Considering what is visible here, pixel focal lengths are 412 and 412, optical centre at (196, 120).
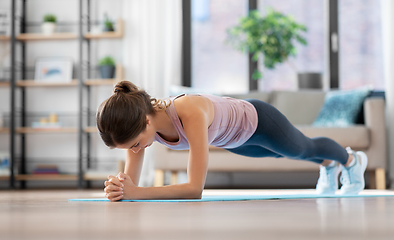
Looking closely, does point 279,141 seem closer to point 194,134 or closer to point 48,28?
point 194,134

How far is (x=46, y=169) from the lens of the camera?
154 inches

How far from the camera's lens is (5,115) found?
413 centimetres

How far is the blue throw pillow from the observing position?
3.18m

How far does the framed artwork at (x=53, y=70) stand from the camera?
13.6ft

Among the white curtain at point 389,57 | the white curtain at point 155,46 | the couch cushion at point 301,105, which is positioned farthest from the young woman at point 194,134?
the white curtain at point 155,46

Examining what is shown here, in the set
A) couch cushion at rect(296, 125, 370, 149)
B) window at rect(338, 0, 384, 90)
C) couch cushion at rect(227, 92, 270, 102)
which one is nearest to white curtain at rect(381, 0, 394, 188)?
window at rect(338, 0, 384, 90)

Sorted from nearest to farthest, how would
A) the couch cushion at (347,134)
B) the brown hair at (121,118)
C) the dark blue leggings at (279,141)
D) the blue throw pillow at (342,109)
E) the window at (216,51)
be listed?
1. the brown hair at (121,118)
2. the dark blue leggings at (279,141)
3. the couch cushion at (347,134)
4. the blue throw pillow at (342,109)
5. the window at (216,51)

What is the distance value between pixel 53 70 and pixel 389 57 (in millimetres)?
3210

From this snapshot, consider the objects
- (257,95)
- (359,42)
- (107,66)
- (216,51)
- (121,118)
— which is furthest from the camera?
(216,51)

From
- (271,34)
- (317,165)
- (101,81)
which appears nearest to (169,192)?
(317,165)

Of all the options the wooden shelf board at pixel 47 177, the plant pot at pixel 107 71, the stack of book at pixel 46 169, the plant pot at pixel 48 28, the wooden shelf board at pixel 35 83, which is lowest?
the wooden shelf board at pixel 47 177

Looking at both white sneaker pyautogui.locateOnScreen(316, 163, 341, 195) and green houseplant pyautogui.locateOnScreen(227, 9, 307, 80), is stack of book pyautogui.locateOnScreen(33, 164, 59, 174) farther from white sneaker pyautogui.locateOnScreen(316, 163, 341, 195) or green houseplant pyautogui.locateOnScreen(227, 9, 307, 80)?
white sneaker pyautogui.locateOnScreen(316, 163, 341, 195)

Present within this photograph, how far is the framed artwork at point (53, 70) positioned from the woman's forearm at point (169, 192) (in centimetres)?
304

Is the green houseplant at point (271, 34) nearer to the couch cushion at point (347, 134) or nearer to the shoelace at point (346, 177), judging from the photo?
the couch cushion at point (347, 134)
